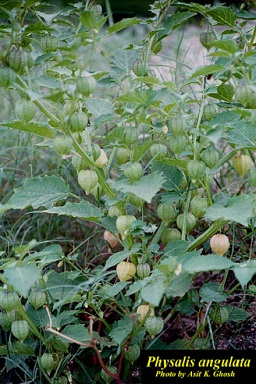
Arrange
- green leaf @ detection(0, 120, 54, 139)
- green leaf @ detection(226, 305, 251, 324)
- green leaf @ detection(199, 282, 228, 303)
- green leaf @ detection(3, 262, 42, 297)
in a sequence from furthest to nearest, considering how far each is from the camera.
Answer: green leaf @ detection(226, 305, 251, 324) → green leaf @ detection(199, 282, 228, 303) → green leaf @ detection(0, 120, 54, 139) → green leaf @ detection(3, 262, 42, 297)

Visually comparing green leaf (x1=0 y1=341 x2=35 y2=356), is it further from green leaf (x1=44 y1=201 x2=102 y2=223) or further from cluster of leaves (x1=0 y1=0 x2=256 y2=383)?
green leaf (x1=44 y1=201 x2=102 y2=223)

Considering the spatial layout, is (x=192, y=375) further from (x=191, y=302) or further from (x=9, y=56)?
(x=9, y=56)

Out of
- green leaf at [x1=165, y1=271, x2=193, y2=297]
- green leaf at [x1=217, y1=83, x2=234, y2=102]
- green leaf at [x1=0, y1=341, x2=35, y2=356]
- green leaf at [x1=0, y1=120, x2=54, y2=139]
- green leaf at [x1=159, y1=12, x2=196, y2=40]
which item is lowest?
green leaf at [x1=0, y1=341, x2=35, y2=356]

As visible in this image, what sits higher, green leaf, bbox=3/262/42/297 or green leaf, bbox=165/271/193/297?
green leaf, bbox=3/262/42/297

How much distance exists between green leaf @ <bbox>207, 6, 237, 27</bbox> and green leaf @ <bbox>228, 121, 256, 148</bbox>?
0.60 feet

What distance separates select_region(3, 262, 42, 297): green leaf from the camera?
2.30 ft

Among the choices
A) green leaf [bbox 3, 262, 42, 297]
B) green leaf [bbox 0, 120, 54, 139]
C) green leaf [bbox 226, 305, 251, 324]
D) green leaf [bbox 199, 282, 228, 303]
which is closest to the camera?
green leaf [bbox 3, 262, 42, 297]

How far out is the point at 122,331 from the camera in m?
0.90

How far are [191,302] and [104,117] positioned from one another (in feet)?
1.13

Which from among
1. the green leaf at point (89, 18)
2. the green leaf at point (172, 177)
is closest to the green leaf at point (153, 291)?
the green leaf at point (172, 177)

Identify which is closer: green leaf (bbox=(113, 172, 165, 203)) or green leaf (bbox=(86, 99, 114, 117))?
green leaf (bbox=(113, 172, 165, 203))

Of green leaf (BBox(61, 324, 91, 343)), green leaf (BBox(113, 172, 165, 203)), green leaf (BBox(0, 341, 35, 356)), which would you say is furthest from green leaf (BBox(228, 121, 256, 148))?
green leaf (BBox(0, 341, 35, 356))

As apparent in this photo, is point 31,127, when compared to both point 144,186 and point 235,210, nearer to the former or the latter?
point 144,186

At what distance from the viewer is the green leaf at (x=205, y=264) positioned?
0.71 metres
